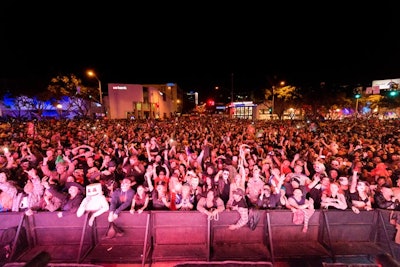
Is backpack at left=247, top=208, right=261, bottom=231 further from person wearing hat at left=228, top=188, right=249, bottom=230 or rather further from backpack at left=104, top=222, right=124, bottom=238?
backpack at left=104, top=222, right=124, bottom=238

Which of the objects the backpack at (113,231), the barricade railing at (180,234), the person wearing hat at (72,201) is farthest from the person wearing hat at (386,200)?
the person wearing hat at (72,201)

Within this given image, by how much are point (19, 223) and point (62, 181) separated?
193cm

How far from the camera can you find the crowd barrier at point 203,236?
170 inches

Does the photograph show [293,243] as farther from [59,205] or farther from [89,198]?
[59,205]

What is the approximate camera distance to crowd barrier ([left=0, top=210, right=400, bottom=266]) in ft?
14.2

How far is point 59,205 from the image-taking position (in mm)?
4609

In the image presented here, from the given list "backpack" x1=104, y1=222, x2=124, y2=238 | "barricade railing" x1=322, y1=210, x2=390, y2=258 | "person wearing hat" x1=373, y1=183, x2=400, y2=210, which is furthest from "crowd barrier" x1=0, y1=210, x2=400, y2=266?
"person wearing hat" x1=373, y1=183, x2=400, y2=210

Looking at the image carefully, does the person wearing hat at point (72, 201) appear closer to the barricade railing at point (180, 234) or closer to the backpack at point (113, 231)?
the backpack at point (113, 231)

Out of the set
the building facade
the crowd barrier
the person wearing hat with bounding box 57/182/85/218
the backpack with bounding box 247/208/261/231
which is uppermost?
the building facade

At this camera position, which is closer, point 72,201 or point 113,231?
point 113,231

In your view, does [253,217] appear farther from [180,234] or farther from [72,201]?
[72,201]

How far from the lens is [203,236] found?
14.7 ft

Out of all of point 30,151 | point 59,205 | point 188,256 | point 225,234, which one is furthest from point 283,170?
point 30,151

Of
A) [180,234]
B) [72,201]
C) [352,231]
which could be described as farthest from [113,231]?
[352,231]
